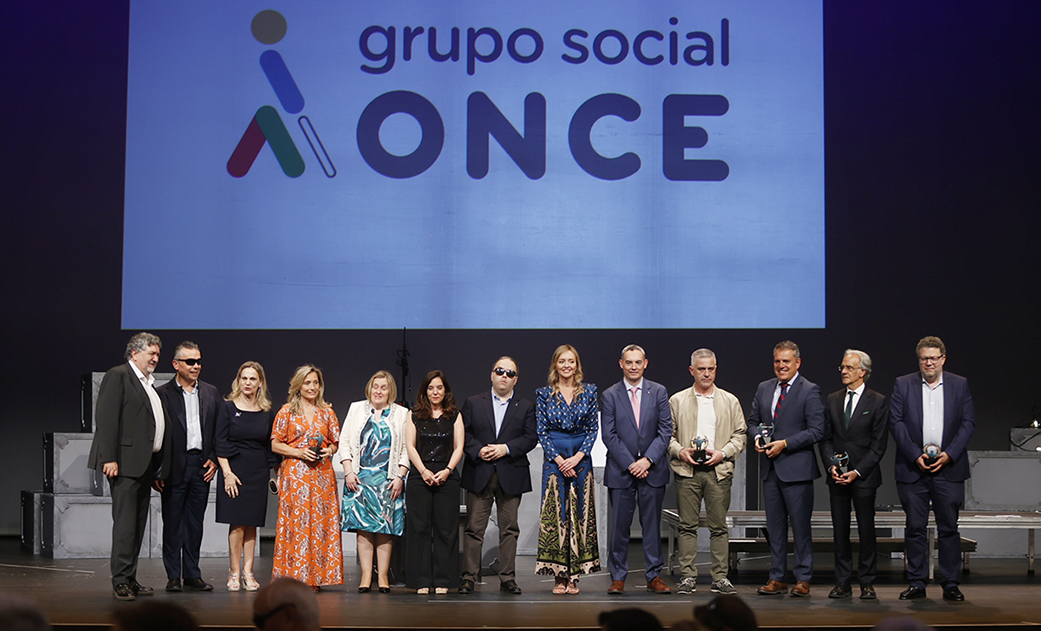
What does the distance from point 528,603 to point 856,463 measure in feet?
6.10

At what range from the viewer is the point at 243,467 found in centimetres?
549

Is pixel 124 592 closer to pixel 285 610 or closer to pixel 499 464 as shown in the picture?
pixel 499 464

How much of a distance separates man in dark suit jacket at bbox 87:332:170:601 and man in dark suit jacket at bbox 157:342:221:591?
0.19m

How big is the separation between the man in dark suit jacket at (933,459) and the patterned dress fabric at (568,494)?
162 cm

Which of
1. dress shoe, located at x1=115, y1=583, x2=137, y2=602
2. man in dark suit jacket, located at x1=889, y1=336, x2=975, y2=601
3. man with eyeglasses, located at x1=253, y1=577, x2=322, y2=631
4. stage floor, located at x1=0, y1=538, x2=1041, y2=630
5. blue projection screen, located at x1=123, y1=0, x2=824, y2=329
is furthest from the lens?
blue projection screen, located at x1=123, y1=0, x2=824, y2=329

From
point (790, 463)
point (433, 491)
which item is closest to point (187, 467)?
point (433, 491)

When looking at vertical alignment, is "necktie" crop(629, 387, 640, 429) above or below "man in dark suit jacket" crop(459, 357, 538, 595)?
above

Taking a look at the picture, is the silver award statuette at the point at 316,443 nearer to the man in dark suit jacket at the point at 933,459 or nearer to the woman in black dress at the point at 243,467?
the woman in black dress at the point at 243,467

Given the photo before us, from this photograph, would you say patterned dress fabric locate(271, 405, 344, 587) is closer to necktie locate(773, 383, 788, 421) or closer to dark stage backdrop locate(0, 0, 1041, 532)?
necktie locate(773, 383, 788, 421)

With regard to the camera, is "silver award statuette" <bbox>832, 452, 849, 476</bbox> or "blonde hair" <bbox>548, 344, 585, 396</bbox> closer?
"silver award statuette" <bbox>832, 452, 849, 476</bbox>

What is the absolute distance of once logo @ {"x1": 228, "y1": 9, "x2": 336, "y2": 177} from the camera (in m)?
7.57

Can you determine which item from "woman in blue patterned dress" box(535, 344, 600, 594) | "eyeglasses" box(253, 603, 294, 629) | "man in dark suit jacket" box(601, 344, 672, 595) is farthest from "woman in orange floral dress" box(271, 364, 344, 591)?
"eyeglasses" box(253, 603, 294, 629)

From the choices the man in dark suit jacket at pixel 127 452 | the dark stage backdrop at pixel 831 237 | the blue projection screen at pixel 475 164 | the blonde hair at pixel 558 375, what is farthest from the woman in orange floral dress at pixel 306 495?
the dark stage backdrop at pixel 831 237

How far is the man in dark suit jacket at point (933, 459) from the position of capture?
5219 mm
